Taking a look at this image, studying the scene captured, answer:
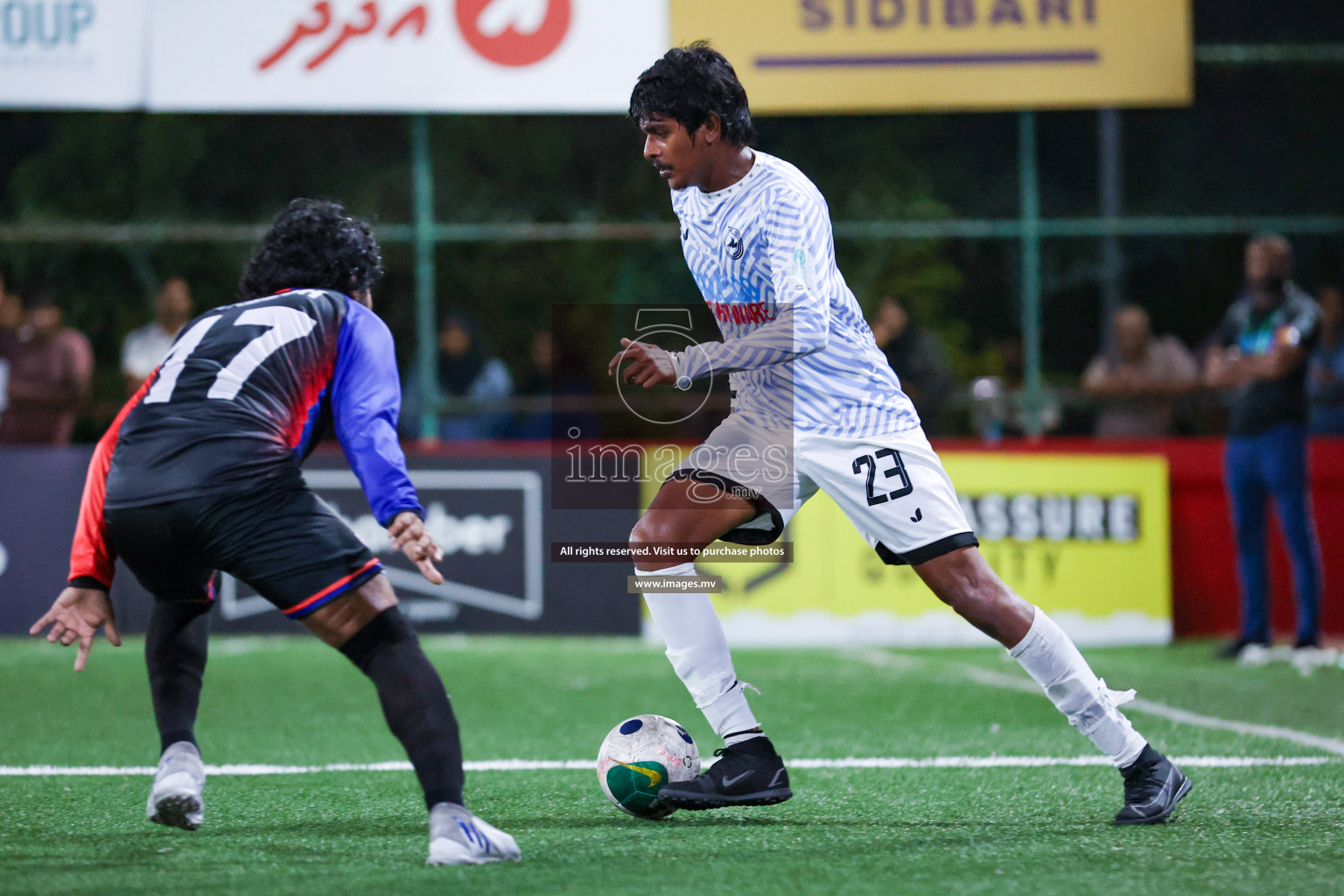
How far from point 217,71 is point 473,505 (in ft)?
11.2

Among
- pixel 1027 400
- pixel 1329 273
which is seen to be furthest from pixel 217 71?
pixel 1329 273

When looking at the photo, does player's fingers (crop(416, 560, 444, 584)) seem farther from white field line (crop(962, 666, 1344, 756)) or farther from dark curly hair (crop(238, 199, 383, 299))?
white field line (crop(962, 666, 1344, 756))

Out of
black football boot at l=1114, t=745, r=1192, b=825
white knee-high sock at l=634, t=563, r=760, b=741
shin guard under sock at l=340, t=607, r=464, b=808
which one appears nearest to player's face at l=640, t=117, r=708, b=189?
white knee-high sock at l=634, t=563, r=760, b=741

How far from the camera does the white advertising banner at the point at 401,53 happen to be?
10.6m

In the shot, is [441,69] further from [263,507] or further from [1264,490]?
[263,507]

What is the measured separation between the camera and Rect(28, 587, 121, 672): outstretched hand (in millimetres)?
4051

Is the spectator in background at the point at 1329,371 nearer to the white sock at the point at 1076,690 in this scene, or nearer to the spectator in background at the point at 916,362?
the spectator in background at the point at 916,362

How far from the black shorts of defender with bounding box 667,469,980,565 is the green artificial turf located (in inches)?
29.7

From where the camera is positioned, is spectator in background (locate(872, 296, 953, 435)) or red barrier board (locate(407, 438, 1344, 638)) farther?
spectator in background (locate(872, 296, 953, 435))

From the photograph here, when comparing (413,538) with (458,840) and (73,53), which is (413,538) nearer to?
(458,840)

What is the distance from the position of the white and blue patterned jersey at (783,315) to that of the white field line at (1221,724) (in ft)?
8.12

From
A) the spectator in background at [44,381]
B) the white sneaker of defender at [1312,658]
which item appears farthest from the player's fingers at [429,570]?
the spectator in background at [44,381]

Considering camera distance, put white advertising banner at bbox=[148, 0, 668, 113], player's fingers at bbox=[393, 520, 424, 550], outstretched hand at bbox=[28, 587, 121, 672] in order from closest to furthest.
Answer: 1. player's fingers at bbox=[393, 520, 424, 550]
2. outstretched hand at bbox=[28, 587, 121, 672]
3. white advertising banner at bbox=[148, 0, 668, 113]

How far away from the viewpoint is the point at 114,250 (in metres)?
11.5
